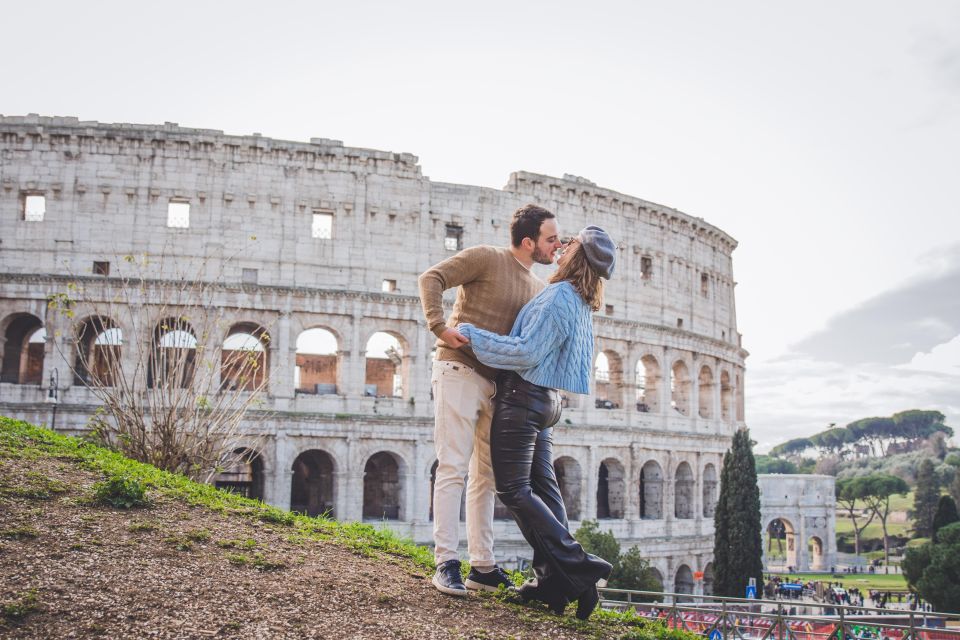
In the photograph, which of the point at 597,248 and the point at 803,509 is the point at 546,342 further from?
the point at 803,509

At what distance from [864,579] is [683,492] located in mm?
23319

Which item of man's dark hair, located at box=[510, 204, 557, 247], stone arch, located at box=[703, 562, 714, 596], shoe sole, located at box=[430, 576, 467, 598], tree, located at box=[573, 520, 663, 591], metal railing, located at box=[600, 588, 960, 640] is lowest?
stone arch, located at box=[703, 562, 714, 596]

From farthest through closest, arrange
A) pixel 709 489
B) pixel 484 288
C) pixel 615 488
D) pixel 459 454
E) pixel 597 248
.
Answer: pixel 709 489 < pixel 615 488 < pixel 484 288 < pixel 597 248 < pixel 459 454

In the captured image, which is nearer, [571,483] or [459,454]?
[459,454]

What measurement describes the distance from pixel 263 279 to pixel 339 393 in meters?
4.66

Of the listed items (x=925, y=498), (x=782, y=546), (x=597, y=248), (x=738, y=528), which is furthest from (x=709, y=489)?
(x=782, y=546)

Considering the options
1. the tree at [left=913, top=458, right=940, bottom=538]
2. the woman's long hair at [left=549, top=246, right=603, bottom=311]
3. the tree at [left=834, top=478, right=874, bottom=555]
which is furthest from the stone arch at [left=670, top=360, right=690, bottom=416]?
the tree at [left=913, top=458, right=940, bottom=538]

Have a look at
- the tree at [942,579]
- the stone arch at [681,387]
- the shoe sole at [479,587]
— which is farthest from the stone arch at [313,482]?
the tree at [942,579]

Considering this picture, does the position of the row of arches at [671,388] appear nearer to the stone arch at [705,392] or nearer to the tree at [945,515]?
the stone arch at [705,392]

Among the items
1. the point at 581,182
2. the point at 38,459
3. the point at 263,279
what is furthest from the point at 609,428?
the point at 38,459

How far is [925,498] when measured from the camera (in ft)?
214

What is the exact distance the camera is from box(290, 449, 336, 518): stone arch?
30656 mm

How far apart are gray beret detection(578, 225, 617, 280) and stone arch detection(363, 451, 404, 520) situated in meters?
25.9

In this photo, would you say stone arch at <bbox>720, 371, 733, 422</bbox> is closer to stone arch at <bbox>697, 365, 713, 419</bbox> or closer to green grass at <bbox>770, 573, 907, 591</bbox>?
stone arch at <bbox>697, 365, 713, 419</bbox>
